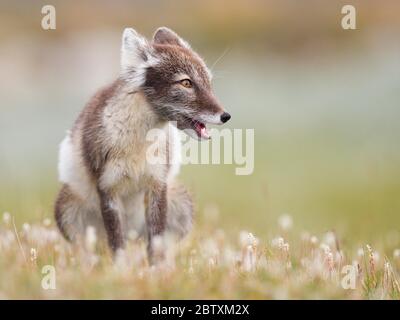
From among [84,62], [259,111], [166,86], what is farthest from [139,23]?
[166,86]

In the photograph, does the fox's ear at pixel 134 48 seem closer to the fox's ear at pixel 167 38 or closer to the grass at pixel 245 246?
the fox's ear at pixel 167 38

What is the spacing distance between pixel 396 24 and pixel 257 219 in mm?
13764

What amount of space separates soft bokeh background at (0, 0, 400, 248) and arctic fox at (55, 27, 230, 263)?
109 inches

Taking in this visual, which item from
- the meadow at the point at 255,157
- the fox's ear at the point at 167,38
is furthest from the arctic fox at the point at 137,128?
the meadow at the point at 255,157

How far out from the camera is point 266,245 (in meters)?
10.7

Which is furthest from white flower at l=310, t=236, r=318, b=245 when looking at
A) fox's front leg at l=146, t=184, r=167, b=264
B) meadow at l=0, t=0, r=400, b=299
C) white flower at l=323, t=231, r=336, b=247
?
fox's front leg at l=146, t=184, r=167, b=264

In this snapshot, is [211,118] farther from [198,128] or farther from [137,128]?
[137,128]

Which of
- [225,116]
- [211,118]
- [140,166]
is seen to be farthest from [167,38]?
[140,166]

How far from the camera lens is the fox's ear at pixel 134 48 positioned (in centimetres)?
1160

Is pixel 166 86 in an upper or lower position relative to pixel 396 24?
lower

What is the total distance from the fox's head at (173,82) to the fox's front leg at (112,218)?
4.01 feet

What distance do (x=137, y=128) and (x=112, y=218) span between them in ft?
3.88

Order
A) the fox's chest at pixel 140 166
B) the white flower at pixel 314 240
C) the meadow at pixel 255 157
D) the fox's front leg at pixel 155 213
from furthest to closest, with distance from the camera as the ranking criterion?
1. the fox's front leg at pixel 155 213
2. the fox's chest at pixel 140 166
3. the white flower at pixel 314 240
4. the meadow at pixel 255 157
